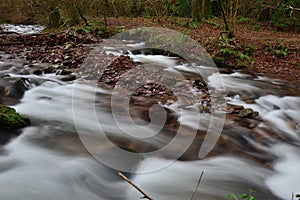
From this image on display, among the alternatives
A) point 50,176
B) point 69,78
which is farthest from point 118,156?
point 69,78

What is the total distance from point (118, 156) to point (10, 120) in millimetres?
1684

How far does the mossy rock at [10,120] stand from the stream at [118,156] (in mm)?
141

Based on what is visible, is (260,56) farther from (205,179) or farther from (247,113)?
(205,179)

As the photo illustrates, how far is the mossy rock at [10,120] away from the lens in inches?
154

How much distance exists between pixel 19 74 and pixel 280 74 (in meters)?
7.72

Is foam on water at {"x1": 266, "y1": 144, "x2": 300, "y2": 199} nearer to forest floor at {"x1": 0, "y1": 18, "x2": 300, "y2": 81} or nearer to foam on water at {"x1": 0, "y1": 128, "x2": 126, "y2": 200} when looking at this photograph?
foam on water at {"x1": 0, "y1": 128, "x2": 126, "y2": 200}

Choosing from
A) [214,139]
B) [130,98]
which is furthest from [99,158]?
[130,98]

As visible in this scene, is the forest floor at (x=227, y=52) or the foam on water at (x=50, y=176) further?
the forest floor at (x=227, y=52)

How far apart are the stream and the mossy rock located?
14 cm

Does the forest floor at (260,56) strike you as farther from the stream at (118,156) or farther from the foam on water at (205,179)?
the foam on water at (205,179)

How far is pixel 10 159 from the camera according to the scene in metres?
3.40

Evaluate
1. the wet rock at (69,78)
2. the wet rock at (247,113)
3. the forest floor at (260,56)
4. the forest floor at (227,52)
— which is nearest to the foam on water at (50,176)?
the wet rock at (247,113)

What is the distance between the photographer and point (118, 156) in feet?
12.0

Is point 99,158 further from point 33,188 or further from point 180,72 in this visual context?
point 180,72
